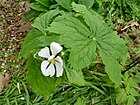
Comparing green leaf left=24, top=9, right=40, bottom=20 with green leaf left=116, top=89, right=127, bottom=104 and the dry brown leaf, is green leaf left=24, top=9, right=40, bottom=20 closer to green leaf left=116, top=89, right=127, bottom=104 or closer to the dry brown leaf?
the dry brown leaf

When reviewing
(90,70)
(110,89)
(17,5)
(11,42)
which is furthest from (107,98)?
(17,5)

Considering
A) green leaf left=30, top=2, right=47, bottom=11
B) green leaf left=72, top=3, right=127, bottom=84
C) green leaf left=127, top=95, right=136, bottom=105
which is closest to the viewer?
green leaf left=72, top=3, right=127, bottom=84

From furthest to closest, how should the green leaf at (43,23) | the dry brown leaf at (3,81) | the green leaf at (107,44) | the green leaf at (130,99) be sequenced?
the dry brown leaf at (3,81), the green leaf at (130,99), the green leaf at (43,23), the green leaf at (107,44)

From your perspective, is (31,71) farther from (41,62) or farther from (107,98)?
(107,98)

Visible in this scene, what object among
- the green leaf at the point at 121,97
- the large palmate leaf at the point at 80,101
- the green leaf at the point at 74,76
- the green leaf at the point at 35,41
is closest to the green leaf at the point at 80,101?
the large palmate leaf at the point at 80,101

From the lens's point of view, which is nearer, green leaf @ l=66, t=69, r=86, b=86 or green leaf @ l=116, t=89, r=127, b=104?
green leaf @ l=66, t=69, r=86, b=86

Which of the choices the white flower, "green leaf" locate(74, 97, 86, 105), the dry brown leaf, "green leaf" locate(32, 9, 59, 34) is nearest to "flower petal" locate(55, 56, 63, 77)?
the white flower

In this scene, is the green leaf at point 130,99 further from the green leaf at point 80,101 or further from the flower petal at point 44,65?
the flower petal at point 44,65
